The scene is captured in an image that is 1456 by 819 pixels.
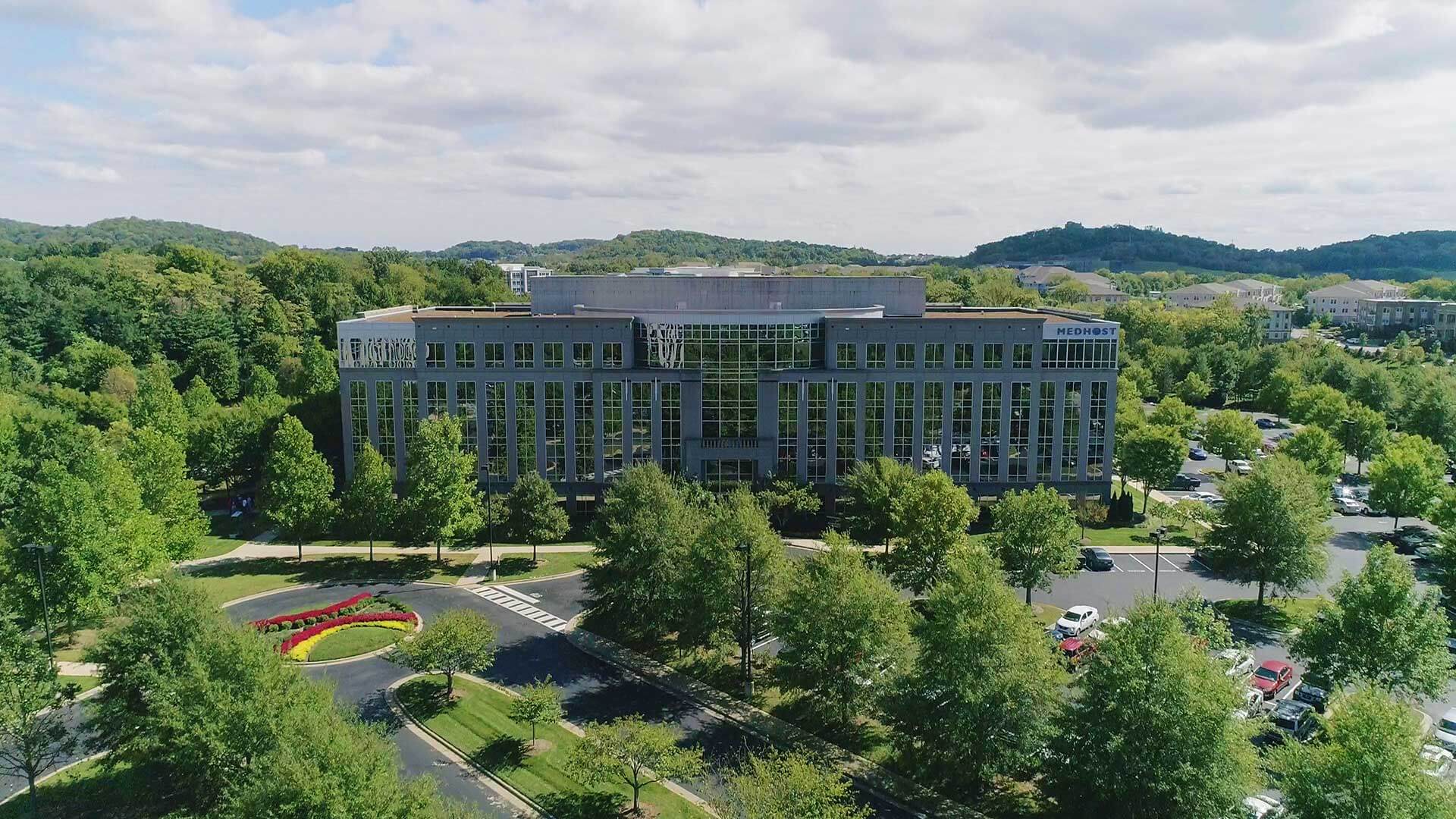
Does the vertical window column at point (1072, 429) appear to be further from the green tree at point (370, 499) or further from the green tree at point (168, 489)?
the green tree at point (168, 489)

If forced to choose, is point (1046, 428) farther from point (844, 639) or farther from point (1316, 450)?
point (844, 639)

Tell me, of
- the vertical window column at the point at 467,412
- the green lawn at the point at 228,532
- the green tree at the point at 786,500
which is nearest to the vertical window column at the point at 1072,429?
the green tree at the point at 786,500

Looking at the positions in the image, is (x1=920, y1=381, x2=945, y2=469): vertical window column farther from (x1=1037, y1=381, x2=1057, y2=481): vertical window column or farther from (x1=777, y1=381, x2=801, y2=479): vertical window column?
(x1=777, y1=381, x2=801, y2=479): vertical window column

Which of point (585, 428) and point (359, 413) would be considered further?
point (359, 413)

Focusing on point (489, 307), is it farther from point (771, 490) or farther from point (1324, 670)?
point (1324, 670)

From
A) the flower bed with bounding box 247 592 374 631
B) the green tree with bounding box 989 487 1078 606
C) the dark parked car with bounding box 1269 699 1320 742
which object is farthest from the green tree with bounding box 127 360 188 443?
the dark parked car with bounding box 1269 699 1320 742

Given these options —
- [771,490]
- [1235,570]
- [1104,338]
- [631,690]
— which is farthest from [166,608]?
[1104,338]

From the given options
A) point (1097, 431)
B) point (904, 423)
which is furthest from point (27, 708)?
point (1097, 431)
